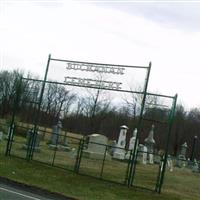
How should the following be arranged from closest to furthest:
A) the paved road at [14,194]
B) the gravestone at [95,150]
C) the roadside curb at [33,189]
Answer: the paved road at [14,194] → the roadside curb at [33,189] → the gravestone at [95,150]

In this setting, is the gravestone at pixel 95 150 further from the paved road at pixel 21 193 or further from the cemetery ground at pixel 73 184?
the paved road at pixel 21 193

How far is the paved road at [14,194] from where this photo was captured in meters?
13.0

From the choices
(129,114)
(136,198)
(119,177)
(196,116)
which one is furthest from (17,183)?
(196,116)

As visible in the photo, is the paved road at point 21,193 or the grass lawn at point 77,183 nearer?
the paved road at point 21,193

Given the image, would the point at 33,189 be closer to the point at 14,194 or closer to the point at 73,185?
the point at 73,185

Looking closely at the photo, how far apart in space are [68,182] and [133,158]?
2.80m

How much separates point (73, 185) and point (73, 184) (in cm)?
20

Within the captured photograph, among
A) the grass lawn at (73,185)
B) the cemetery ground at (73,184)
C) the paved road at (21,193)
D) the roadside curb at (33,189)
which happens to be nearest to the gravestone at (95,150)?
the cemetery ground at (73,184)

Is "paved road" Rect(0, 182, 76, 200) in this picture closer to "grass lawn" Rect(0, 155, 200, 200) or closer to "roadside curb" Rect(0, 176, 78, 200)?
"roadside curb" Rect(0, 176, 78, 200)

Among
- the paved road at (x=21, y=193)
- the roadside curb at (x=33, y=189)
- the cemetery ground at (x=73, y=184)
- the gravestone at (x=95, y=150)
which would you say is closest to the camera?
the paved road at (x=21, y=193)

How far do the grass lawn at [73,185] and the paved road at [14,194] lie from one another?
45.5 inches

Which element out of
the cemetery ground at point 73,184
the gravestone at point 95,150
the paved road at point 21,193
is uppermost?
the gravestone at point 95,150

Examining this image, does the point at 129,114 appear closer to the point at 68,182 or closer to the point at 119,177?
the point at 119,177

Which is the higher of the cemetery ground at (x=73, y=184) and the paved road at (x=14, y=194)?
the cemetery ground at (x=73, y=184)
